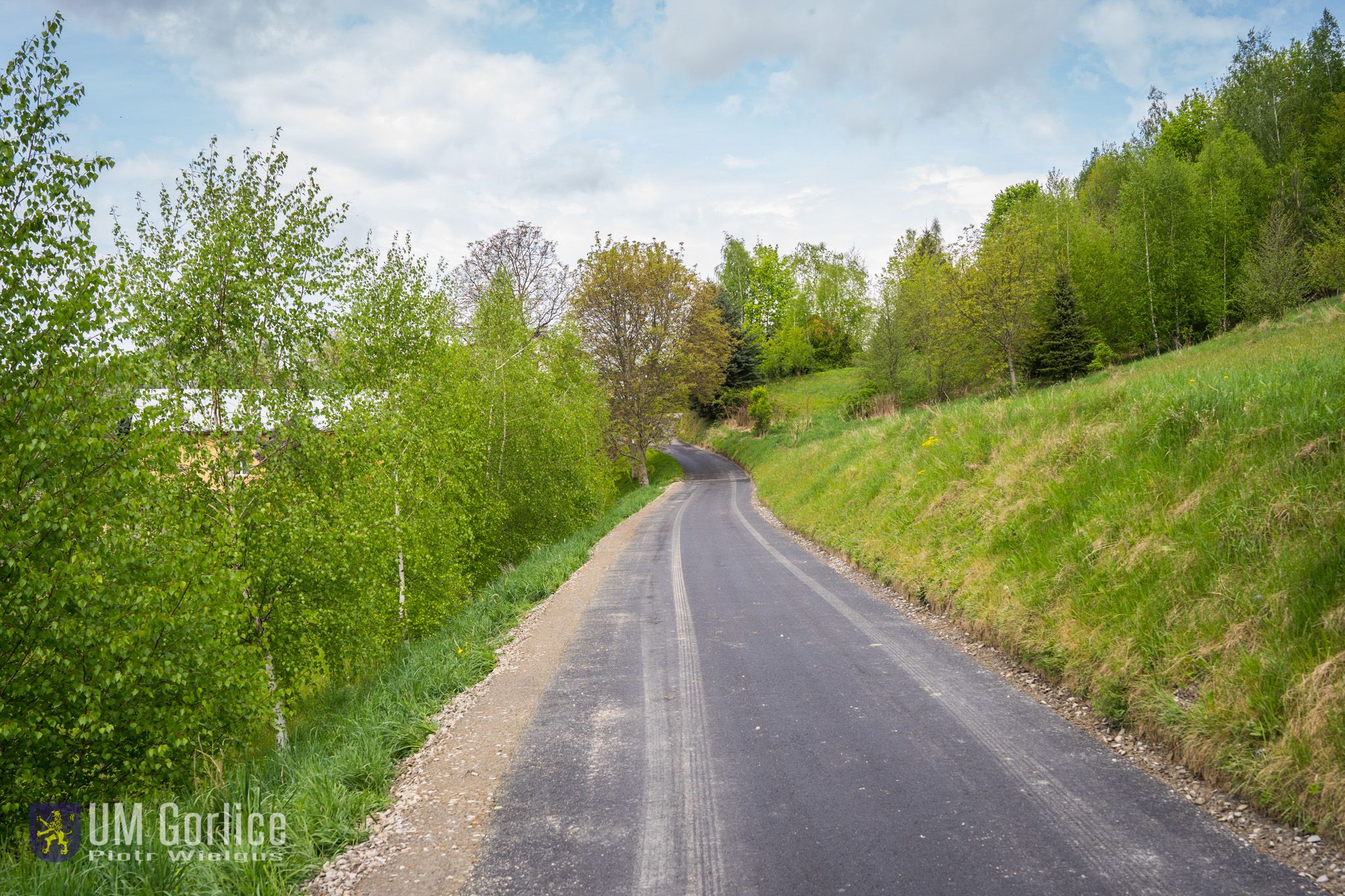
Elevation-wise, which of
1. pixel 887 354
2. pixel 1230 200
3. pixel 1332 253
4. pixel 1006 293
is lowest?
pixel 887 354

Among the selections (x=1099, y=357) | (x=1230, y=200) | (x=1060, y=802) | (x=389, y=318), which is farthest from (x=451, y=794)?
(x=1230, y=200)

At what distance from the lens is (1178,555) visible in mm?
5434

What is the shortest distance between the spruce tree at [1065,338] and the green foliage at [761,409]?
60.0 feet

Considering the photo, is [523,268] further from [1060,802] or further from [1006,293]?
[1060,802]

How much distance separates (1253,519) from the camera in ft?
17.1

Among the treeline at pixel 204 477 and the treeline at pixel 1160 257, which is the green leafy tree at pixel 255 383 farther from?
the treeline at pixel 1160 257

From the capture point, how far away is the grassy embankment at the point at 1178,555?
3.89 metres

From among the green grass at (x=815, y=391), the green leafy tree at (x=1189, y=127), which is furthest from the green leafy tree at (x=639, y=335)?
the green leafy tree at (x=1189, y=127)

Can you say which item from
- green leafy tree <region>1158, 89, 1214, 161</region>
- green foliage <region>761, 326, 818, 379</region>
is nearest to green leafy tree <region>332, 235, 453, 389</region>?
green foliage <region>761, 326, 818, 379</region>

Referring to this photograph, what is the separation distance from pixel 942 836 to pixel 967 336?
34.9 metres

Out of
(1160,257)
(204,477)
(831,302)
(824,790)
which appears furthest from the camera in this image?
(831,302)

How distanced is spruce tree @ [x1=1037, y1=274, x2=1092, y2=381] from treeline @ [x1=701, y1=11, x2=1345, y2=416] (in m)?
0.07

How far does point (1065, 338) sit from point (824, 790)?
110 ft

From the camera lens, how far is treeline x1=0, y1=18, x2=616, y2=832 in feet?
17.9
